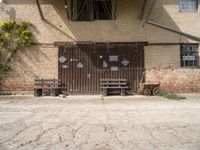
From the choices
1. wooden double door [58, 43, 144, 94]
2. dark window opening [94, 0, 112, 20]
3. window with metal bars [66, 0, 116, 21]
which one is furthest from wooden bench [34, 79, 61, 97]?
dark window opening [94, 0, 112, 20]

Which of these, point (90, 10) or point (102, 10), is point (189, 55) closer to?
point (102, 10)

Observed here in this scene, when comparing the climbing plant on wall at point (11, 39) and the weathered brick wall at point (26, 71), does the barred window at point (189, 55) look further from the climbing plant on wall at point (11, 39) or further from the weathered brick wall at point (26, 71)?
the climbing plant on wall at point (11, 39)

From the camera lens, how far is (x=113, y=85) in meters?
19.4

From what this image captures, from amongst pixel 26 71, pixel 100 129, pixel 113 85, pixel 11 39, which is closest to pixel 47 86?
pixel 26 71

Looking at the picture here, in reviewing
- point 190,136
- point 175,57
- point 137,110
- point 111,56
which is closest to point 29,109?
point 137,110

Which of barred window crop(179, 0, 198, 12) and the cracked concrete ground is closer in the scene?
the cracked concrete ground

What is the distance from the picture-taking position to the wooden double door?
19.6 meters

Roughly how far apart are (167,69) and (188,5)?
170 inches

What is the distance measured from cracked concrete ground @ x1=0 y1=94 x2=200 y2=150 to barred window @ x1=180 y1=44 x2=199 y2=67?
26.0ft

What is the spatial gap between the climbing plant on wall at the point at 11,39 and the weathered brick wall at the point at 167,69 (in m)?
7.26

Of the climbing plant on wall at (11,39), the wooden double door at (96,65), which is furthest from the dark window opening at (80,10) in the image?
the climbing plant on wall at (11,39)

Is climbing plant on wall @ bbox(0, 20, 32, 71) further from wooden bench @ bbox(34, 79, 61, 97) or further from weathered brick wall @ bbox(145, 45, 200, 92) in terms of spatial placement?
weathered brick wall @ bbox(145, 45, 200, 92)

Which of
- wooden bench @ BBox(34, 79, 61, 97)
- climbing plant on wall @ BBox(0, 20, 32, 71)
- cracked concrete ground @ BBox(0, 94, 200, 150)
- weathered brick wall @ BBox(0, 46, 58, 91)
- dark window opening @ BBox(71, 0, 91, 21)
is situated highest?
dark window opening @ BBox(71, 0, 91, 21)

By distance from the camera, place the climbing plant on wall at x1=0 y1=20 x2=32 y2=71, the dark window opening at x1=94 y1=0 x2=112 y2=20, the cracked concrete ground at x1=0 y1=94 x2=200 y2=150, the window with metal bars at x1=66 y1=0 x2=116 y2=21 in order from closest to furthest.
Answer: the cracked concrete ground at x1=0 y1=94 x2=200 y2=150, the climbing plant on wall at x1=0 y1=20 x2=32 y2=71, the window with metal bars at x1=66 y1=0 x2=116 y2=21, the dark window opening at x1=94 y1=0 x2=112 y2=20
